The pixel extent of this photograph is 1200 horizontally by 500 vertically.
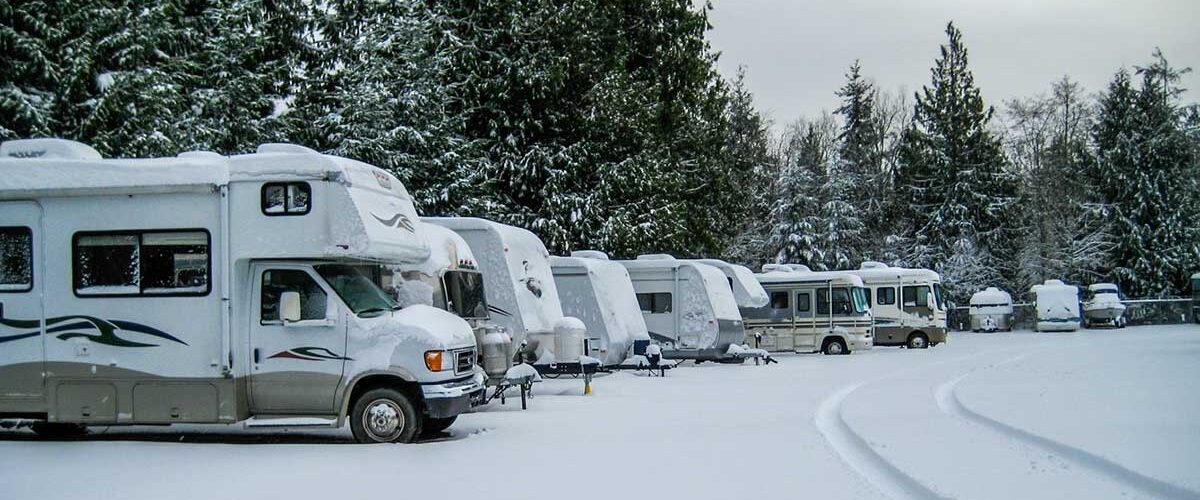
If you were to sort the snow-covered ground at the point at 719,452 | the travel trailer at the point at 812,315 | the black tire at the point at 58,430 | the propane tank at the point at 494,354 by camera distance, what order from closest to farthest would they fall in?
the snow-covered ground at the point at 719,452 < the black tire at the point at 58,430 < the propane tank at the point at 494,354 < the travel trailer at the point at 812,315

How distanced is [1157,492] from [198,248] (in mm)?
9608

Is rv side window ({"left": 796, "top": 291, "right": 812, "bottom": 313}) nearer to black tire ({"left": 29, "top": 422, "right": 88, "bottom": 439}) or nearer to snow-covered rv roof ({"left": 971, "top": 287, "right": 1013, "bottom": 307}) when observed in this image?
snow-covered rv roof ({"left": 971, "top": 287, "right": 1013, "bottom": 307})

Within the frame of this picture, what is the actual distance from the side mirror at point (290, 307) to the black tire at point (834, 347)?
78.9 ft

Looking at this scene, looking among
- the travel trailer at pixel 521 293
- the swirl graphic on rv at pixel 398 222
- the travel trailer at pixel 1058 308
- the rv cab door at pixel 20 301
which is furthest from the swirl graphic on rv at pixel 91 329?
the travel trailer at pixel 1058 308

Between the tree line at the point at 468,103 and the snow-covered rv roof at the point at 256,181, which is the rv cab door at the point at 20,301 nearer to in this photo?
the snow-covered rv roof at the point at 256,181

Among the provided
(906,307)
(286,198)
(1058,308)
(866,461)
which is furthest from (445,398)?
(1058,308)

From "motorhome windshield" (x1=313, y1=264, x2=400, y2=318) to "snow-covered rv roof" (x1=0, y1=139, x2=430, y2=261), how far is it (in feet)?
1.15

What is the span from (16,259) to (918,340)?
97.8ft

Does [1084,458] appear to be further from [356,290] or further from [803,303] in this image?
[803,303]

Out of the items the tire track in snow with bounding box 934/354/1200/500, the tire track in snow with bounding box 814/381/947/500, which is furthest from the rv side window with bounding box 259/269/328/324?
the tire track in snow with bounding box 934/354/1200/500

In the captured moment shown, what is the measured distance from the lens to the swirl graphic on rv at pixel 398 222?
1240 cm

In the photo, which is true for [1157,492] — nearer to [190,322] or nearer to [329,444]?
[329,444]

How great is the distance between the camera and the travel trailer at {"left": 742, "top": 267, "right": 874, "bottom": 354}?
A: 110ft

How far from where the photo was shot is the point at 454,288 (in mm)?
16406
